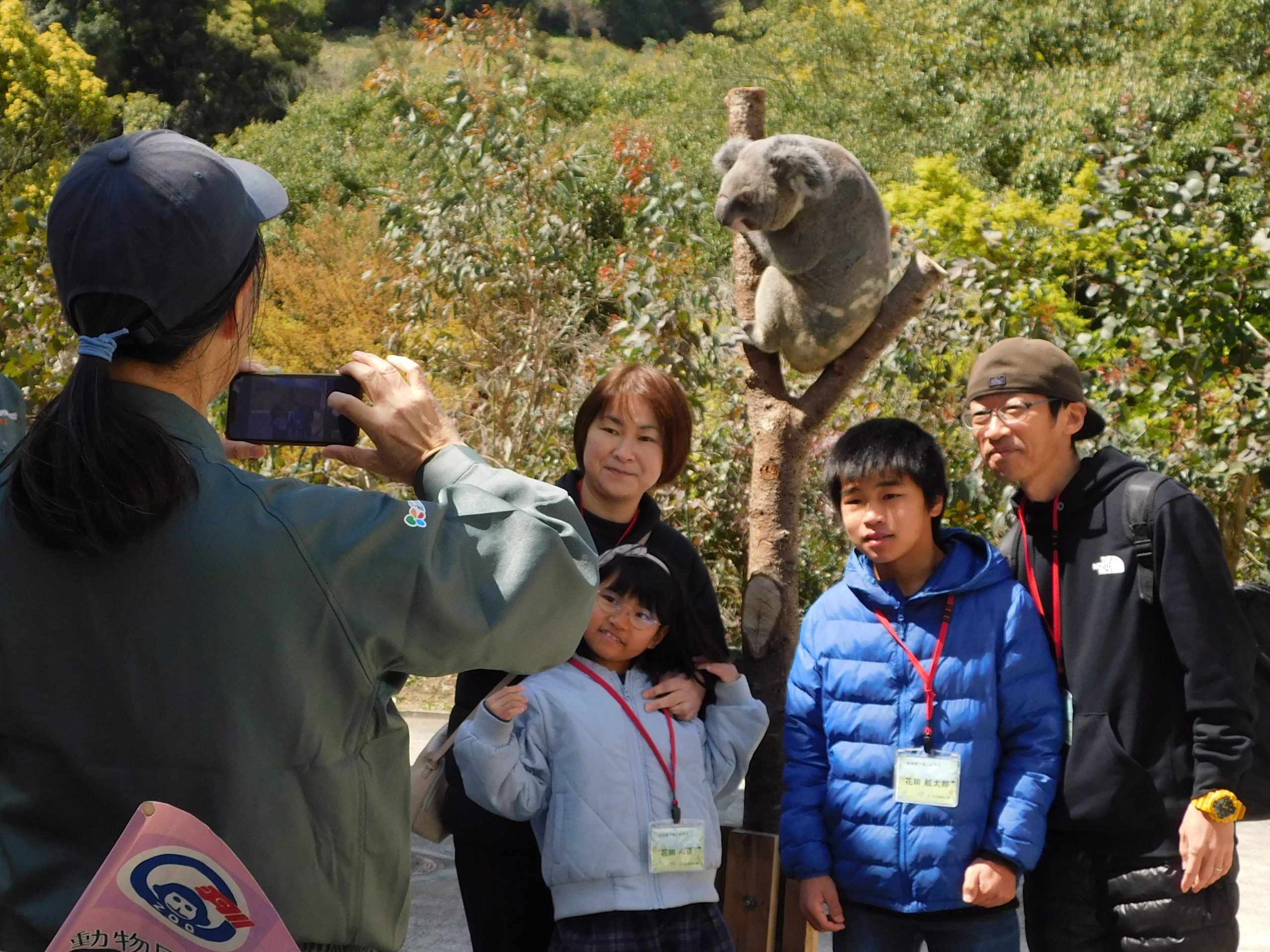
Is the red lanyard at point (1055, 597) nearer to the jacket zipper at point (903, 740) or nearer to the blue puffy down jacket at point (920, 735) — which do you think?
the blue puffy down jacket at point (920, 735)

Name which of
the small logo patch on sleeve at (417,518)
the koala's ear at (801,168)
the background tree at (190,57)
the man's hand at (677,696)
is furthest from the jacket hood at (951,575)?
the background tree at (190,57)

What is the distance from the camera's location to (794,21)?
20.7 m

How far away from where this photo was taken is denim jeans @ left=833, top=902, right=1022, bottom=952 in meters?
1.99

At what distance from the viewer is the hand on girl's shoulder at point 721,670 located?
218 cm

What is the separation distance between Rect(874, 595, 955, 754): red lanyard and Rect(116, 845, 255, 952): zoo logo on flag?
139cm

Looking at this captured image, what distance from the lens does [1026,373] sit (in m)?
2.10

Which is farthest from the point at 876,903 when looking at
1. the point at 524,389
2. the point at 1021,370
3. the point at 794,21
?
the point at 794,21

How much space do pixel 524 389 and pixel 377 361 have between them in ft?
14.9

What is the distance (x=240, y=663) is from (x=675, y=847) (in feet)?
4.01

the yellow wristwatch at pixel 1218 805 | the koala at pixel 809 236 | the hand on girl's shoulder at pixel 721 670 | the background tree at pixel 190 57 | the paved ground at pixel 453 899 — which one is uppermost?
the background tree at pixel 190 57

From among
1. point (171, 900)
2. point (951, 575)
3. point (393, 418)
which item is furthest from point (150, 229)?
point (951, 575)

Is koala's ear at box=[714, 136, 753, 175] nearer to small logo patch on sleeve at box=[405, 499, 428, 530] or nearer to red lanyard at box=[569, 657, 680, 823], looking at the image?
red lanyard at box=[569, 657, 680, 823]

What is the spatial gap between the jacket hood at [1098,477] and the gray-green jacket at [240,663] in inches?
53.1

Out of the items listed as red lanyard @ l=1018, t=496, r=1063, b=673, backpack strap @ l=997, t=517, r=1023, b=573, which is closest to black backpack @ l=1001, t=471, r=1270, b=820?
red lanyard @ l=1018, t=496, r=1063, b=673
